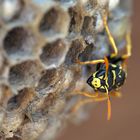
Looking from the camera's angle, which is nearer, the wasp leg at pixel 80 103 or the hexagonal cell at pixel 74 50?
the hexagonal cell at pixel 74 50

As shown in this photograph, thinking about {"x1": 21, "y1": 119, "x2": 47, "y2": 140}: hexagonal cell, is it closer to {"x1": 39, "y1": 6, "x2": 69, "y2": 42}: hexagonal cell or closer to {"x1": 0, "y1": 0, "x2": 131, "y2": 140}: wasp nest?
{"x1": 0, "y1": 0, "x2": 131, "y2": 140}: wasp nest

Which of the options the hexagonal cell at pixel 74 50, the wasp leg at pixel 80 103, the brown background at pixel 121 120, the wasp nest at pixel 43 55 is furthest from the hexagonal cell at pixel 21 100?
the brown background at pixel 121 120

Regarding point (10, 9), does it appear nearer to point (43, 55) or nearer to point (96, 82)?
point (43, 55)

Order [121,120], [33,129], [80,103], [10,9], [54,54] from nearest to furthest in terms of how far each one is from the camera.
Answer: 1. [10,9]
2. [54,54]
3. [33,129]
4. [80,103]
5. [121,120]

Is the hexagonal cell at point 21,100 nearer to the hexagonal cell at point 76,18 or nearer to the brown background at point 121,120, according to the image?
the hexagonal cell at point 76,18

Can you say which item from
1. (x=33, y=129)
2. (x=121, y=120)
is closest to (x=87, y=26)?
(x=33, y=129)

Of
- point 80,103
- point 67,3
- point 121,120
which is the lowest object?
point 121,120
